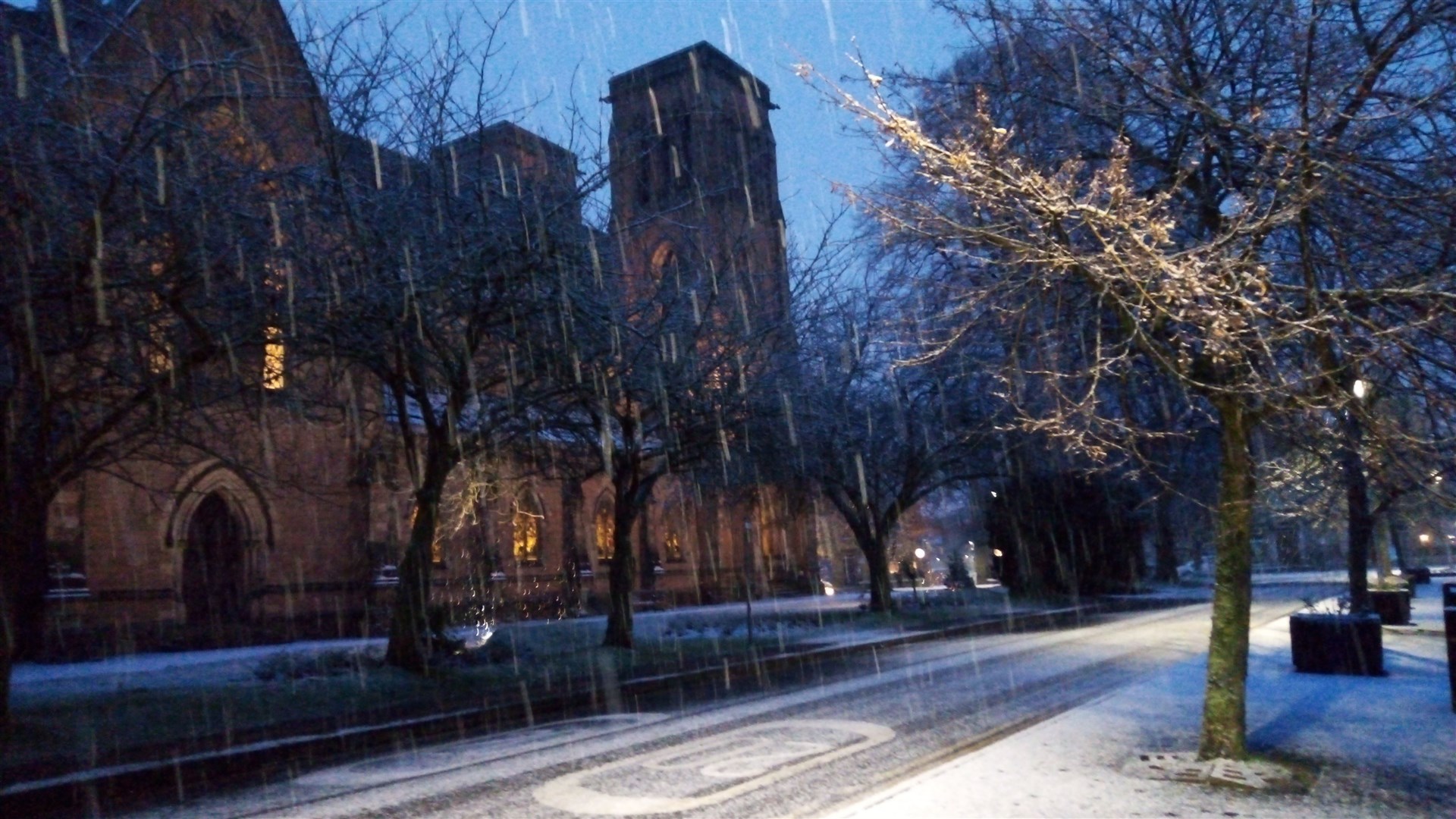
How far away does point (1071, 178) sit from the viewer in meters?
8.28

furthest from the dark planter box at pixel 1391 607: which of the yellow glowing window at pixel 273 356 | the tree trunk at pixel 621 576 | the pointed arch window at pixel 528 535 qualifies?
the pointed arch window at pixel 528 535

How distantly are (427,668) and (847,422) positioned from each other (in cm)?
1379

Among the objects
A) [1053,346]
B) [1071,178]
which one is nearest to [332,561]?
[1053,346]

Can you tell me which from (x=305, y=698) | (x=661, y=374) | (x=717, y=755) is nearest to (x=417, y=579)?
(x=305, y=698)

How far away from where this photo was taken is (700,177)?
131 ft

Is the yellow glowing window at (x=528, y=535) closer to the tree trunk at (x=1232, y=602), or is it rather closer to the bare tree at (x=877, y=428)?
the bare tree at (x=877, y=428)

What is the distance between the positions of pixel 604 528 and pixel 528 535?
462 cm

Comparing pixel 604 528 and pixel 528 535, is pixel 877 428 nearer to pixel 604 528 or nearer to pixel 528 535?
pixel 528 535

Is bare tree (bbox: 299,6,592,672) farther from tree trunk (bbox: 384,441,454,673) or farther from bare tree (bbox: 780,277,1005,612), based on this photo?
bare tree (bbox: 780,277,1005,612)

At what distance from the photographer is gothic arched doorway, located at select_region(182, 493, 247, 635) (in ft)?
87.6

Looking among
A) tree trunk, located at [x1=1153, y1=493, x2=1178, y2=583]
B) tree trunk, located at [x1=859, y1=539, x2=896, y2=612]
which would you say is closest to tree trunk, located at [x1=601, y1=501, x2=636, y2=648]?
tree trunk, located at [x1=859, y1=539, x2=896, y2=612]

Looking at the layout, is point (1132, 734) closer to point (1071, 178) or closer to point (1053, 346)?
point (1053, 346)

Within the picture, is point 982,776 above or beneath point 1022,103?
beneath

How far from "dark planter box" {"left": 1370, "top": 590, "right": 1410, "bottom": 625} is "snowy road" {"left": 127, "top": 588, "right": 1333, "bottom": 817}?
7984 millimetres
